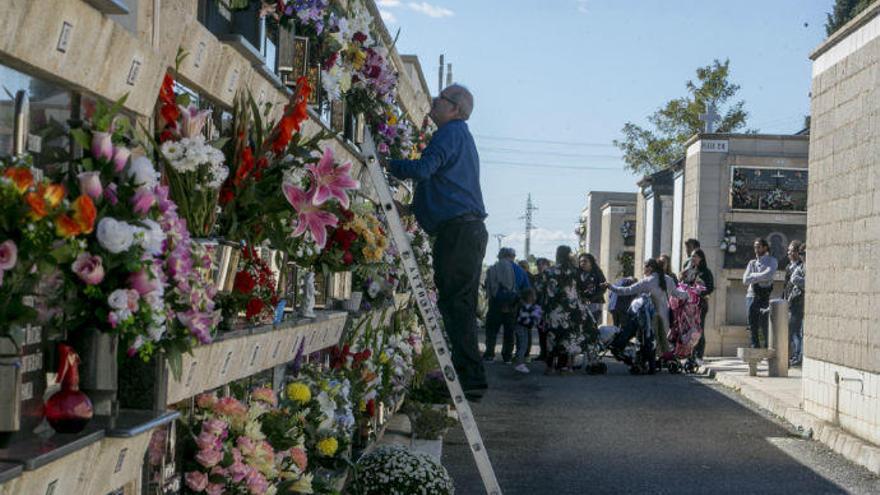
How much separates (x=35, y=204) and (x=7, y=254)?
10 centimetres

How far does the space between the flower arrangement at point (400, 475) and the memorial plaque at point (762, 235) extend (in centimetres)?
2112

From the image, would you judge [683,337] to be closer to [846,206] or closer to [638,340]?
[638,340]

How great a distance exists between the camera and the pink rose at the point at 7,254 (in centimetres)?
247

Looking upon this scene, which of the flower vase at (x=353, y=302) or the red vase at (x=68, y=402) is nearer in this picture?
the red vase at (x=68, y=402)

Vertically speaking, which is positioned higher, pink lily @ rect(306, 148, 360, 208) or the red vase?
pink lily @ rect(306, 148, 360, 208)

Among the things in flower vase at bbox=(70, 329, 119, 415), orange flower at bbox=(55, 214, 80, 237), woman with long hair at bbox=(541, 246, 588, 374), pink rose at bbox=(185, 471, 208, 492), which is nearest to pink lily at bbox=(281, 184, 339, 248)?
pink rose at bbox=(185, 471, 208, 492)

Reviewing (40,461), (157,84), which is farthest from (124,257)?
(157,84)

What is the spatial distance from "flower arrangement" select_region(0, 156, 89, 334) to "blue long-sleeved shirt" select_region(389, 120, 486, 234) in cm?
475

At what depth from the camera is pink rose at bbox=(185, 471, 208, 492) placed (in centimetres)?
427

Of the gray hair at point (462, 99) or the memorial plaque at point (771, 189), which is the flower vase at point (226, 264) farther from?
the memorial plaque at point (771, 189)

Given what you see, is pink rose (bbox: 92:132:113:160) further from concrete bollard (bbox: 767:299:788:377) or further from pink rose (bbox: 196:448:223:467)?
concrete bollard (bbox: 767:299:788:377)

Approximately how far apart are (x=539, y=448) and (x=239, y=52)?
22.2 feet

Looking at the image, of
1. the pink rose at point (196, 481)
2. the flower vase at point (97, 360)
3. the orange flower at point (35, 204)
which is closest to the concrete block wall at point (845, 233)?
the pink rose at point (196, 481)

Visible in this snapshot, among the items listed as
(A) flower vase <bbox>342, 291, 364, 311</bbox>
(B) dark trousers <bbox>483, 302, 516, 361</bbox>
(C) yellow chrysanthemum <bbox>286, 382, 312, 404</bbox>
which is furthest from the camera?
(B) dark trousers <bbox>483, 302, 516, 361</bbox>
